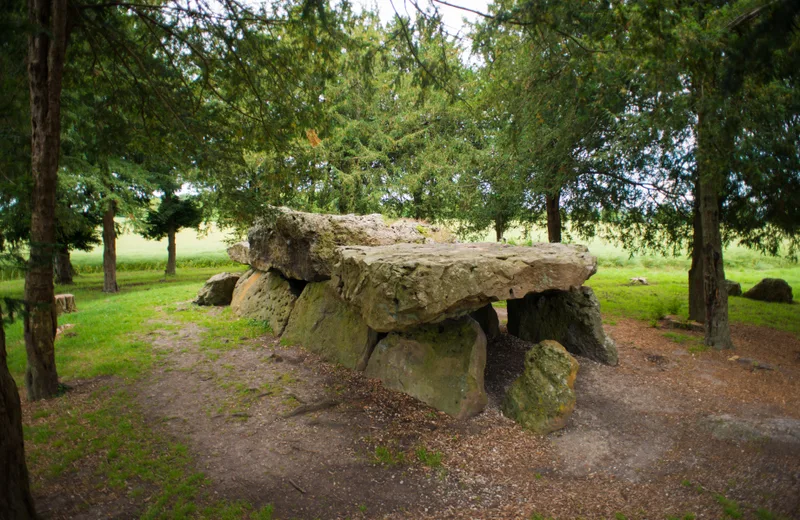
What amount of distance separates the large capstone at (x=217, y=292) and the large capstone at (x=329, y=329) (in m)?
3.96

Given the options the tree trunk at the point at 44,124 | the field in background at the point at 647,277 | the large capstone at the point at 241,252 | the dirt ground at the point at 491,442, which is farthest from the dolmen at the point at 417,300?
the field in background at the point at 647,277

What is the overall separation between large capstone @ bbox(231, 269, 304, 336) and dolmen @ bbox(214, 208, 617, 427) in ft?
0.11

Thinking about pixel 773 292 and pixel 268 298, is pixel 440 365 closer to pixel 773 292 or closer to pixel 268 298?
→ pixel 268 298

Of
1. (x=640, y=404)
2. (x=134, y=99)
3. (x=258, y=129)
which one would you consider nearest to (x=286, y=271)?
(x=258, y=129)

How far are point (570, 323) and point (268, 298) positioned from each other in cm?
662

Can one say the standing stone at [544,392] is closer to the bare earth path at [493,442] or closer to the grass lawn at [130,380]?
the bare earth path at [493,442]

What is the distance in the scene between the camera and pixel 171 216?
2219 centimetres

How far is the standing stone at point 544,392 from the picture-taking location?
6.38m

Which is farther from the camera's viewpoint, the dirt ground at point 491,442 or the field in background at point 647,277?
the field in background at point 647,277

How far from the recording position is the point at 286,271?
34.5 ft

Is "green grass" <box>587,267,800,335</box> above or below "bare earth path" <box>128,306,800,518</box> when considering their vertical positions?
above

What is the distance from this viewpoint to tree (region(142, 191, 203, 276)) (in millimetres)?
21594

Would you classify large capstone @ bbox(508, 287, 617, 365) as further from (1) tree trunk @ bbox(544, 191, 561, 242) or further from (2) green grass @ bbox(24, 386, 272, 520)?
(2) green grass @ bbox(24, 386, 272, 520)

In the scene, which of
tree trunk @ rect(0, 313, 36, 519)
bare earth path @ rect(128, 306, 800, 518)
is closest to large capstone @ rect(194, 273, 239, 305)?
bare earth path @ rect(128, 306, 800, 518)
